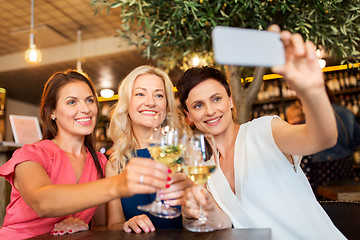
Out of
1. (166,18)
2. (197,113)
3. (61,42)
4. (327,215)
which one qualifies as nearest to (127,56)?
(61,42)

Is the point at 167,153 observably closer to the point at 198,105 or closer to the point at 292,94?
the point at 198,105

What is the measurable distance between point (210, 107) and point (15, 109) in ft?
30.6

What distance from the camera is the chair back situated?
4.42ft

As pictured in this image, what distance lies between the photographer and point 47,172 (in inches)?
59.5

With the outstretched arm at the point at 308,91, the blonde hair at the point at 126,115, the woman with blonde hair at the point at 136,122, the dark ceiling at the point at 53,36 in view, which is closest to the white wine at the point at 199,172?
the outstretched arm at the point at 308,91

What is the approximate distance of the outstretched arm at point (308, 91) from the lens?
31.6 inches

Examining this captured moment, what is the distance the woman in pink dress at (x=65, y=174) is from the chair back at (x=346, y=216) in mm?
947

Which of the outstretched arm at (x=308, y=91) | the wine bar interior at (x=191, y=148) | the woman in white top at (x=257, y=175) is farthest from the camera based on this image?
the woman in white top at (x=257, y=175)

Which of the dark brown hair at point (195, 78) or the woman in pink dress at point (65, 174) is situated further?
the dark brown hair at point (195, 78)

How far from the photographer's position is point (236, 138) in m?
1.56

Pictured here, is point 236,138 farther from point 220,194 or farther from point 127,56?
point 127,56

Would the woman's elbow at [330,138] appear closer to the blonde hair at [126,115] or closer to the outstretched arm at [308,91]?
the outstretched arm at [308,91]

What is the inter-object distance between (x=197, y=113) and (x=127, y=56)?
4.74 meters

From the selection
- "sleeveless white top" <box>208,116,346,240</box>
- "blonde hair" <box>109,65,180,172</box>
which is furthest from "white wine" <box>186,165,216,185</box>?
"blonde hair" <box>109,65,180,172</box>
